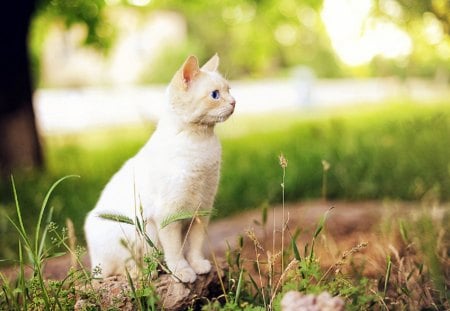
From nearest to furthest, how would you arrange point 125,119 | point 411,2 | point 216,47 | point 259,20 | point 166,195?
point 166,195, point 411,2, point 259,20, point 125,119, point 216,47

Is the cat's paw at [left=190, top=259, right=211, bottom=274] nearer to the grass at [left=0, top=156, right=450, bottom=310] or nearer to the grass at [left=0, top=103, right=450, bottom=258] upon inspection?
the grass at [left=0, top=156, right=450, bottom=310]

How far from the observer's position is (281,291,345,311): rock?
177cm

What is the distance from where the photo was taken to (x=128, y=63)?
28.7 metres

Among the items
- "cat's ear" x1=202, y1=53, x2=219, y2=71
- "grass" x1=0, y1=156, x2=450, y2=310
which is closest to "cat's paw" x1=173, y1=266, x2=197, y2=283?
"grass" x1=0, y1=156, x2=450, y2=310

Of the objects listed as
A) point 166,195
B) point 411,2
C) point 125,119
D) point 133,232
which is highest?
point 411,2

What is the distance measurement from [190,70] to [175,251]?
0.71 meters

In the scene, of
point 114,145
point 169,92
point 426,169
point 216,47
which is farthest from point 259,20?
point 216,47

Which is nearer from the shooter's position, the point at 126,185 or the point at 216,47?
the point at 126,185

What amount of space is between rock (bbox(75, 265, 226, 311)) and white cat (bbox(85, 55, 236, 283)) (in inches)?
1.8

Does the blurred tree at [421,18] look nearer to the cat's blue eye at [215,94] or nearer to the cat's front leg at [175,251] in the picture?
the cat's blue eye at [215,94]

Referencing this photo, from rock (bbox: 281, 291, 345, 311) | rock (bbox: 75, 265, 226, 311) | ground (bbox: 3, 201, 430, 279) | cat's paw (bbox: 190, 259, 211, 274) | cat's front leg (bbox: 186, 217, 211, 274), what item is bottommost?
ground (bbox: 3, 201, 430, 279)

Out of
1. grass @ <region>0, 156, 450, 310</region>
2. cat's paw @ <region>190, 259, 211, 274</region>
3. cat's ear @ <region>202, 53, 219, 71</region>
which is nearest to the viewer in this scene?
grass @ <region>0, 156, 450, 310</region>

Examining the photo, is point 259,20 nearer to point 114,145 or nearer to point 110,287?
point 114,145

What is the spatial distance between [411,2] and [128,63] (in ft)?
75.5
